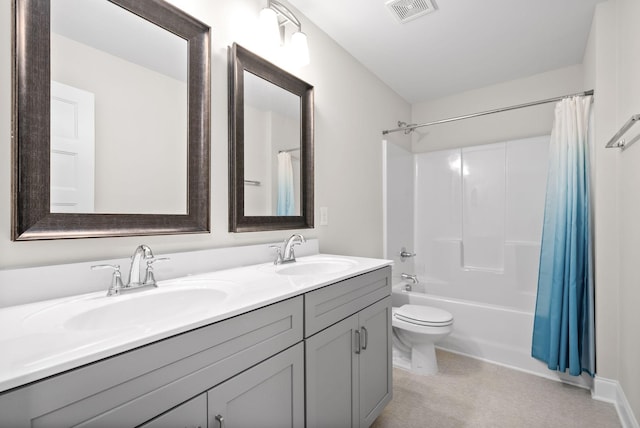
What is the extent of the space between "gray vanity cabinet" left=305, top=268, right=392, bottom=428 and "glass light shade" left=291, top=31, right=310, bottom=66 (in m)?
1.23

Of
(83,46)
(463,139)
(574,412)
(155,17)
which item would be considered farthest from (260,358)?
(463,139)

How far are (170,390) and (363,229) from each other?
1919 millimetres

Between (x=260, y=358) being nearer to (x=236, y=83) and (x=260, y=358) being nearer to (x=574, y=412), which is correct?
(x=236, y=83)

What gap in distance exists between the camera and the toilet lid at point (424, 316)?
2.08m

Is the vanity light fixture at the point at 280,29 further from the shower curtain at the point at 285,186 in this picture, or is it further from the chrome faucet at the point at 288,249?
the chrome faucet at the point at 288,249

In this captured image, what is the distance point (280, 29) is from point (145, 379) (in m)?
1.81

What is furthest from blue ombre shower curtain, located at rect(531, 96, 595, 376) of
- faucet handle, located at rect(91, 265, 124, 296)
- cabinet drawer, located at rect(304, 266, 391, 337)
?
faucet handle, located at rect(91, 265, 124, 296)

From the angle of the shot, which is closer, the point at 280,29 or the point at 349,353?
the point at 349,353

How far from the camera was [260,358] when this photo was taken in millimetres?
913

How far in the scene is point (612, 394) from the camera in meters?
1.82

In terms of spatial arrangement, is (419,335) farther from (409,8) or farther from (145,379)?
(409,8)

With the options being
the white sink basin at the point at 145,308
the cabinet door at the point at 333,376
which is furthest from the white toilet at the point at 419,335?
the white sink basin at the point at 145,308

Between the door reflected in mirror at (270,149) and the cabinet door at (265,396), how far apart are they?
769 millimetres

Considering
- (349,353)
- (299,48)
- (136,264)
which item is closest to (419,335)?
(349,353)
